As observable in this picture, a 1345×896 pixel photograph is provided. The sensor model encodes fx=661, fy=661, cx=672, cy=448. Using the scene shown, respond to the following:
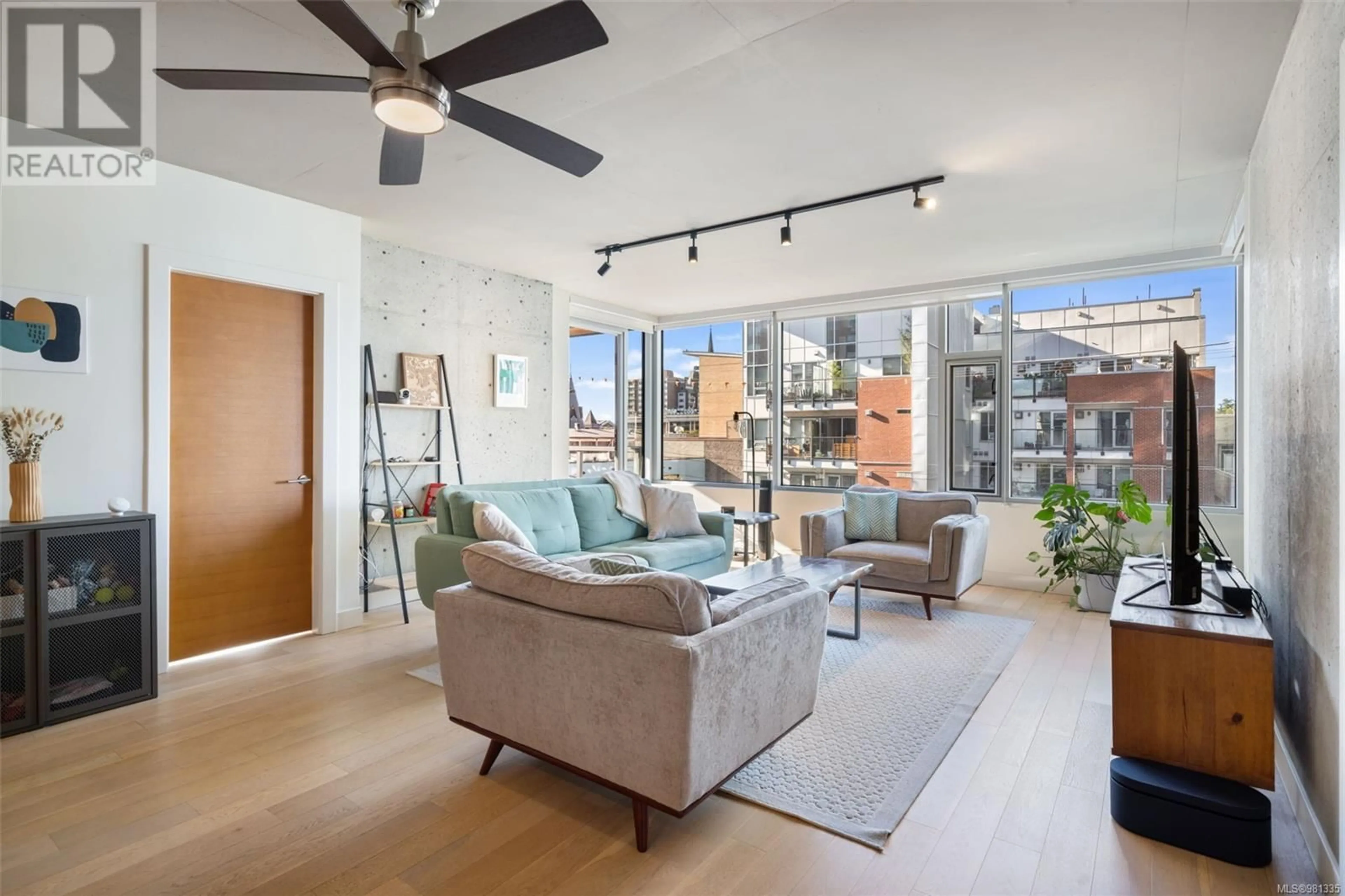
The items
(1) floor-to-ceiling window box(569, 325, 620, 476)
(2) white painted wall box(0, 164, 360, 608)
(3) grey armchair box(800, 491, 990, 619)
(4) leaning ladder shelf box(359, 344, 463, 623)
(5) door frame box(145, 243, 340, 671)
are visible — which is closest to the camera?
(2) white painted wall box(0, 164, 360, 608)

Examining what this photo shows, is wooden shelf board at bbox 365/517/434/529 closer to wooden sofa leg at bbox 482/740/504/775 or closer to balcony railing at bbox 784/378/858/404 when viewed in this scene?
wooden sofa leg at bbox 482/740/504/775

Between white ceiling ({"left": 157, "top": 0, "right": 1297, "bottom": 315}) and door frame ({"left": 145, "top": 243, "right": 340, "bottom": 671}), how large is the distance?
1.64 feet

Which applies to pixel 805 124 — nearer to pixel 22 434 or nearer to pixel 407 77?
pixel 407 77

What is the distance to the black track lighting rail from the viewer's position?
3611 mm

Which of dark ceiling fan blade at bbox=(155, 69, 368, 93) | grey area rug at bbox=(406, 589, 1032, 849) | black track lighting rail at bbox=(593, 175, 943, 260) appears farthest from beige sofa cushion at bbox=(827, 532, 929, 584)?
dark ceiling fan blade at bbox=(155, 69, 368, 93)

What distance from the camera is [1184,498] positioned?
2457 mm

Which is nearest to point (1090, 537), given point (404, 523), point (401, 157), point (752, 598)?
point (752, 598)

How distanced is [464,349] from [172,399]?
2171mm

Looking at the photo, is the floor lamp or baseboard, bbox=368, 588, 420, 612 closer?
baseboard, bbox=368, 588, 420, 612

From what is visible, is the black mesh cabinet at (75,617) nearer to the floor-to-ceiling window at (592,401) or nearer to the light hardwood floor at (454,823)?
the light hardwood floor at (454,823)

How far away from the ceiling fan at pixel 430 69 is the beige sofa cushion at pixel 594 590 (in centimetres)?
145

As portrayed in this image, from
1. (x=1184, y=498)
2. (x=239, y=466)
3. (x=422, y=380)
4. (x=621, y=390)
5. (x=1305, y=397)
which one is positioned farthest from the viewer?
(x=621, y=390)

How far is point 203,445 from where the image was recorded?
12.0ft

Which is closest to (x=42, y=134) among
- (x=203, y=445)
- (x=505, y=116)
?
(x=203, y=445)
